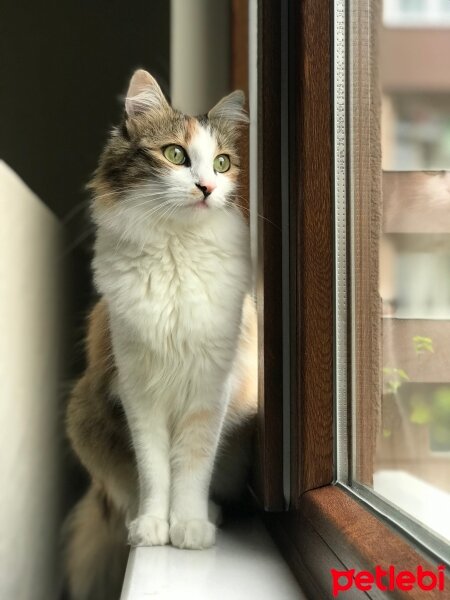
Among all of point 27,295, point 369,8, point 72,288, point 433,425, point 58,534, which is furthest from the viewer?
point 72,288

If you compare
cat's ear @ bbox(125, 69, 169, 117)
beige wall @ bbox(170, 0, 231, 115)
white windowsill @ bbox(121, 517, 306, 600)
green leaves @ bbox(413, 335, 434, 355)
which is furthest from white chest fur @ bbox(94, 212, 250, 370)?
beige wall @ bbox(170, 0, 231, 115)

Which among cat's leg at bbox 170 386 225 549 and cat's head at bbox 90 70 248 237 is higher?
cat's head at bbox 90 70 248 237

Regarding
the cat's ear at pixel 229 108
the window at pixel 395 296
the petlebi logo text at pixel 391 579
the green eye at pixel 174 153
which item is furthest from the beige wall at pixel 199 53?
the petlebi logo text at pixel 391 579

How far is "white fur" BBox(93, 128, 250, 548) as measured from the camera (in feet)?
3.80

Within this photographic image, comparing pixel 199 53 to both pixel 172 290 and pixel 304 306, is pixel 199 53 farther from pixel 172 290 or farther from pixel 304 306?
pixel 304 306

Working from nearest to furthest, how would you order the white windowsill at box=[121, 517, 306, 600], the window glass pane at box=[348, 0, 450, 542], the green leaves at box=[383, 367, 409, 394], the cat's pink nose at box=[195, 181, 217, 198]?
the window glass pane at box=[348, 0, 450, 542]
the green leaves at box=[383, 367, 409, 394]
the white windowsill at box=[121, 517, 306, 600]
the cat's pink nose at box=[195, 181, 217, 198]

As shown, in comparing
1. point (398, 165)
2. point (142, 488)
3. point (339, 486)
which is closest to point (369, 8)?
point (398, 165)

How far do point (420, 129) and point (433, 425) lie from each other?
13.1 inches

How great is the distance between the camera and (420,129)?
78cm

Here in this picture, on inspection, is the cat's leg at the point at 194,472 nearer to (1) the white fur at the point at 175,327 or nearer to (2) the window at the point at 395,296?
(1) the white fur at the point at 175,327

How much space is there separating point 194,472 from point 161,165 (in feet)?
1.74

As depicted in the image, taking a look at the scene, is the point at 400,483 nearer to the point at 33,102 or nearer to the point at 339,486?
the point at 339,486

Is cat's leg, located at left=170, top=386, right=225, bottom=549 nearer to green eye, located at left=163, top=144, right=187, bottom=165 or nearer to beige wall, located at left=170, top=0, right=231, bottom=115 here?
green eye, located at left=163, top=144, right=187, bottom=165

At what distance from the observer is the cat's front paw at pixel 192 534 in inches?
45.0
